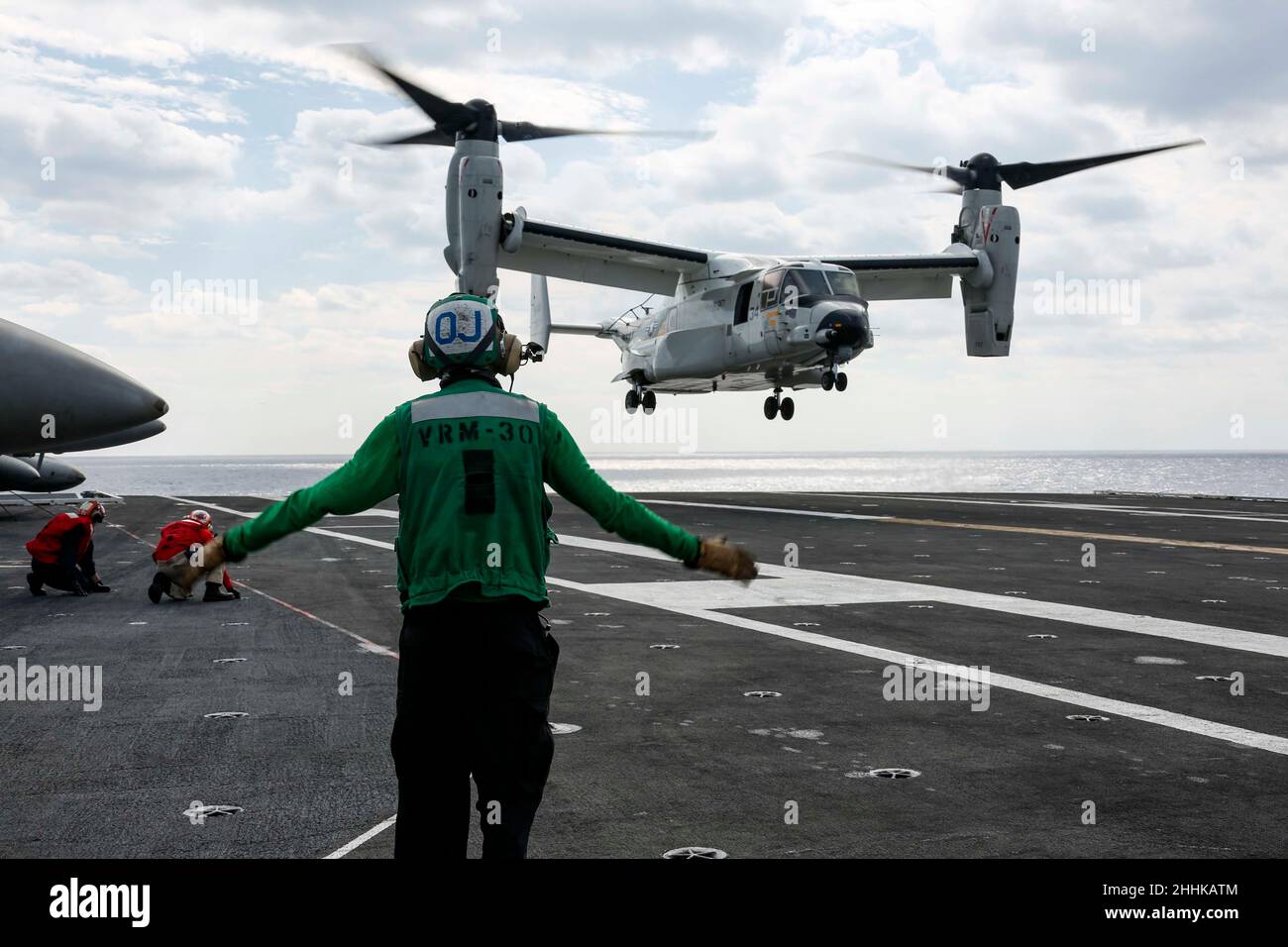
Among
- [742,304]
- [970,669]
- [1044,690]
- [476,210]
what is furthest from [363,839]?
[742,304]

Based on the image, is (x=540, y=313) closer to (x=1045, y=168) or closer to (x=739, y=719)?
(x=1045, y=168)

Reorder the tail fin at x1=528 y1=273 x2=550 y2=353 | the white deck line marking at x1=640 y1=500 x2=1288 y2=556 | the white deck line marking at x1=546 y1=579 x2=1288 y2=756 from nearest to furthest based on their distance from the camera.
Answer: the white deck line marking at x1=546 y1=579 x2=1288 y2=756
the white deck line marking at x1=640 y1=500 x2=1288 y2=556
the tail fin at x1=528 y1=273 x2=550 y2=353

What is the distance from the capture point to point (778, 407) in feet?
122

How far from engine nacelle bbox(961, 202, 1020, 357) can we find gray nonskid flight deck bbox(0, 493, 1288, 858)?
22.2 meters

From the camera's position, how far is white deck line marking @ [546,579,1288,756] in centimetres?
661

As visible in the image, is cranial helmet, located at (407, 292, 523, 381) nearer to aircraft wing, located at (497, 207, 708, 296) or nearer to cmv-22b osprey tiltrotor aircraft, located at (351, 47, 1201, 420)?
cmv-22b osprey tiltrotor aircraft, located at (351, 47, 1201, 420)

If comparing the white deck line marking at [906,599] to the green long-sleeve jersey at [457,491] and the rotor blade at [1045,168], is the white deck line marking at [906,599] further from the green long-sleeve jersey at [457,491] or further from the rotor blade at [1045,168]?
the rotor blade at [1045,168]

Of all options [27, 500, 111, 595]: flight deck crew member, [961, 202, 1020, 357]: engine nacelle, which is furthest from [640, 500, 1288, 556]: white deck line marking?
[27, 500, 111, 595]: flight deck crew member

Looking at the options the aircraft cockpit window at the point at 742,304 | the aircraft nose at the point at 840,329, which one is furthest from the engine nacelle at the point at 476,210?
the aircraft nose at the point at 840,329

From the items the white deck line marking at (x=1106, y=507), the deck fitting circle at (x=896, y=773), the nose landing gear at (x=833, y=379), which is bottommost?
the deck fitting circle at (x=896, y=773)

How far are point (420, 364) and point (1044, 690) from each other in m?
5.87

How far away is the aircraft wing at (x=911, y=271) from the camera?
3659 centimetres

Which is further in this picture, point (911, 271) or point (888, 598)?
point (911, 271)

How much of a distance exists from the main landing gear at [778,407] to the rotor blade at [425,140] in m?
13.5
